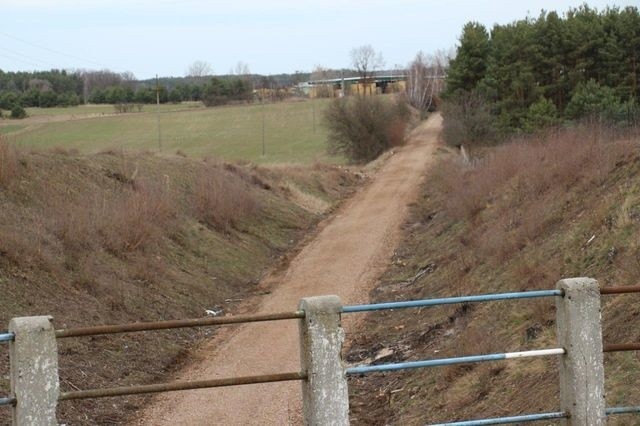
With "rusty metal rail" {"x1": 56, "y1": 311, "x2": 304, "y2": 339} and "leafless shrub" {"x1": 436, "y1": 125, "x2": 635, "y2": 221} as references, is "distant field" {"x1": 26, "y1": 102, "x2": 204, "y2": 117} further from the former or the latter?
"rusty metal rail" {"x1": 56, "y1": 311, "x2": 304, "y2": 339}

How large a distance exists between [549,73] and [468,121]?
5804 millimetres

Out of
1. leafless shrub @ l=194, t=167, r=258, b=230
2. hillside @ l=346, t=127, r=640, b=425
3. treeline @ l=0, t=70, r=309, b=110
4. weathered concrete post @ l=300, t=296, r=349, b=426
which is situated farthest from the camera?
treeline @ l=0, t=70, r=309, b=110

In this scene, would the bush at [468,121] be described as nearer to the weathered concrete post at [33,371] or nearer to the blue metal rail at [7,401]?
the weathered concrete post at [33,371]

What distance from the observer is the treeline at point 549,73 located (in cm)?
5438

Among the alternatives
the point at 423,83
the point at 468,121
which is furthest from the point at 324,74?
the point at 468,121

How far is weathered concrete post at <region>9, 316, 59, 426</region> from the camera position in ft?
17.9

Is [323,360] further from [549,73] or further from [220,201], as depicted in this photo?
[549,73]

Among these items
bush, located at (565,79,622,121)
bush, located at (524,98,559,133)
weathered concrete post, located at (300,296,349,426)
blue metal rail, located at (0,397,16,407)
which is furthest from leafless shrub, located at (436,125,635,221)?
blue metal rail, located at (0,397,16,407)

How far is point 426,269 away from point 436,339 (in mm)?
8457

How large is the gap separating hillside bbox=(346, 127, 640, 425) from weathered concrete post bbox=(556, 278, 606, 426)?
46.0 inches

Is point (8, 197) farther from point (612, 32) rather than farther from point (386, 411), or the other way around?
point (612, 32)

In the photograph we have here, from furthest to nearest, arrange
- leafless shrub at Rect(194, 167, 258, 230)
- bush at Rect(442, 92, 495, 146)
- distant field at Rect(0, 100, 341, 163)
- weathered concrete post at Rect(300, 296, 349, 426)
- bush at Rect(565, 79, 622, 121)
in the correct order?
distant field at Rect(0, 100, 341, 163) → bush at Rect(442, 92, 495, 146) → bush at Rect(565, 79, 622, 121) → leafless shrub at Rect(194, 167, 258, 230) → weathered concrete post at Rect(300, 296, 349, 426)

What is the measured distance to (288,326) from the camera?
18875mm

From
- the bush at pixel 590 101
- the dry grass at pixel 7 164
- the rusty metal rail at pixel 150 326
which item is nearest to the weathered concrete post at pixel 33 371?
the rusty metal rail at pixel 150 326
